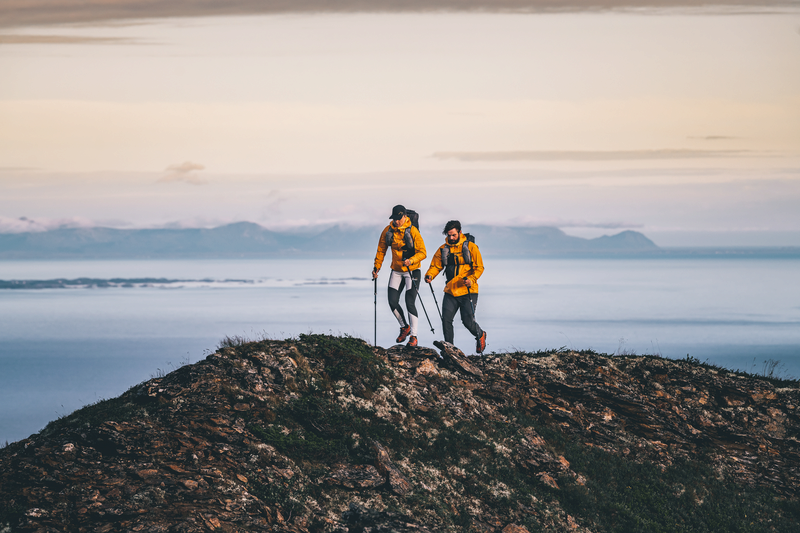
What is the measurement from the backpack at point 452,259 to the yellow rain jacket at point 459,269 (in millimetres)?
30

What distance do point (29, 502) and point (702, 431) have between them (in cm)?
1732

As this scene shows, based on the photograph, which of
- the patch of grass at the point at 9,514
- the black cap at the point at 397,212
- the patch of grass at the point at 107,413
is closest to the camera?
the patch of grass at the point at 9,514

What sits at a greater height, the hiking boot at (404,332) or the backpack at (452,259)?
the backpack at (452,259)

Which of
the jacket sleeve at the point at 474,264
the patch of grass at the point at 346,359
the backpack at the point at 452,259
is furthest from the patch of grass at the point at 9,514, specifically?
the jacket sleeve at the point at 474,264

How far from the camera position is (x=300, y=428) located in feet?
47.9

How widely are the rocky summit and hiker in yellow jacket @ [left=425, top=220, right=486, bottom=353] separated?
3.91ft

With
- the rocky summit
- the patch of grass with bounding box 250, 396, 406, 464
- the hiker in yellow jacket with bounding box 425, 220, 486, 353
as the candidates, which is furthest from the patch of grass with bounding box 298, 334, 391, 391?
the hiker in yellow jacket with bounding box 425, 220, 486, 353

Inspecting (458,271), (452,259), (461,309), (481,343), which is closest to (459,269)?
(458,271)

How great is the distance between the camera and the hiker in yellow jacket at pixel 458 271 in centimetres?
1898

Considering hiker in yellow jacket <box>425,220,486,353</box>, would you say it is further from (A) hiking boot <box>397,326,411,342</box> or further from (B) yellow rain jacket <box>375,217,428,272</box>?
(A) hiking boot <box>397,326,411,342</box>

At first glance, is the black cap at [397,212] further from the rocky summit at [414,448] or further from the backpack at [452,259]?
the rocky summit at [414,448]

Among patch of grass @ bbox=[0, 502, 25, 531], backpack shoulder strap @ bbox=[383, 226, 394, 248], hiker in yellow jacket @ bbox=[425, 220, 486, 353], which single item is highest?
backpack shoulder strap @ bbox=[383, 226, 394, 248]

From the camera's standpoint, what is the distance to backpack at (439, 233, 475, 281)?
62.4 feet

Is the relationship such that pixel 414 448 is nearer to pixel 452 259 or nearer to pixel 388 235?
pixel 452 259
